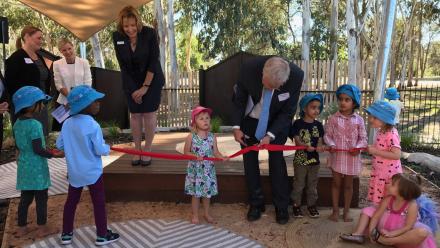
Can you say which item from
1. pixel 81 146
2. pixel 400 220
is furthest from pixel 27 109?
pixel 400 220

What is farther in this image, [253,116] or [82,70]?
[82,70]

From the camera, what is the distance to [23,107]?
3.51 meters

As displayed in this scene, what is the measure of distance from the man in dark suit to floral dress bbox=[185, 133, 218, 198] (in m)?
0.30

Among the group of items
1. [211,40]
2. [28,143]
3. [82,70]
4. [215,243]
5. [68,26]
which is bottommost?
[215,243]

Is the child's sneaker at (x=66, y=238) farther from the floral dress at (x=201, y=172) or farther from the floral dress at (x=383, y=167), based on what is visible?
the floral dress at (x=383, y=167)

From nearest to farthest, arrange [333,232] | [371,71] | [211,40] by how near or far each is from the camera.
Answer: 1. [333,232]
2. [371,71]
3. [211,40]

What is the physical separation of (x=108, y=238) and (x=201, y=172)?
99 cm

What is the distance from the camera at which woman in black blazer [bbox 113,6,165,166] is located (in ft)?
13.7

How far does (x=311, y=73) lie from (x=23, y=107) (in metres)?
7.95

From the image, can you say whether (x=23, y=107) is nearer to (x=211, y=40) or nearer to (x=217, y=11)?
(x=217, y=11)

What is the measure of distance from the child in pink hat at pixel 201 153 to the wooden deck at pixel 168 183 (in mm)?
493

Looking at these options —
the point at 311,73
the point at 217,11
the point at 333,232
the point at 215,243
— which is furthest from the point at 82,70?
the point at 217,11

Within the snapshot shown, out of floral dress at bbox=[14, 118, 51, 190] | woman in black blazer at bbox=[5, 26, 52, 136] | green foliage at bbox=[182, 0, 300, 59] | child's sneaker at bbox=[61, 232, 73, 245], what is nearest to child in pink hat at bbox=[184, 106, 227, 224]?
child's sneaker at bbox=[61, 232, 73, 245]

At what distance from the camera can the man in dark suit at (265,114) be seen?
3.56 m
